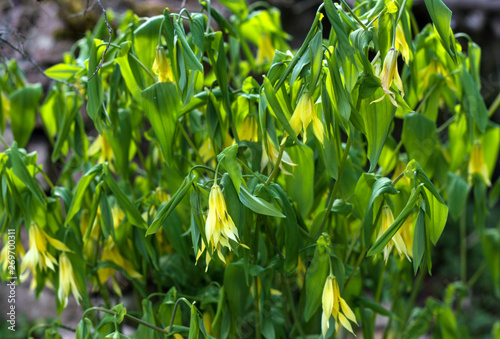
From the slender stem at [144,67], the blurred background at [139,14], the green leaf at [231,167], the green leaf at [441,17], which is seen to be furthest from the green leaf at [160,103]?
the blurred background at [139,14]

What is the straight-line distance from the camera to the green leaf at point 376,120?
66cm

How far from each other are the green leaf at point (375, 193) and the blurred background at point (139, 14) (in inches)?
46.5

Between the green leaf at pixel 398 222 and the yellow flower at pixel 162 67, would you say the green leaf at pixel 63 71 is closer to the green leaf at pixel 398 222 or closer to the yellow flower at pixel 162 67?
the yellow flower at pixel 162 67

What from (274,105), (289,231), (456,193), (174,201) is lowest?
(456,193)

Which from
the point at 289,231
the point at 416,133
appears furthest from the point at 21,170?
the point at 416,133

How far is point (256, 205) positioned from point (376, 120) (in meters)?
0.19

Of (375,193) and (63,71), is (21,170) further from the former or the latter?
(375,193)

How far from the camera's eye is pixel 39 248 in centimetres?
88

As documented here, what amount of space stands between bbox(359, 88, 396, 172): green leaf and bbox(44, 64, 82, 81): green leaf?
527 mm

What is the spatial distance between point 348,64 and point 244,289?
395 millimetres

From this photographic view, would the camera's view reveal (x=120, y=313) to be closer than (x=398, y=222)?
No

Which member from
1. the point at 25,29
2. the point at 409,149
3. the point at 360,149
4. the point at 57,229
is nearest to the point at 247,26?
the point at 360,149

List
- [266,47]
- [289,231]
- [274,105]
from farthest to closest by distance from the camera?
[266,47], [289,231], [274,105]

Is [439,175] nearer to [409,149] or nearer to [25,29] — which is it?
[409,149]
